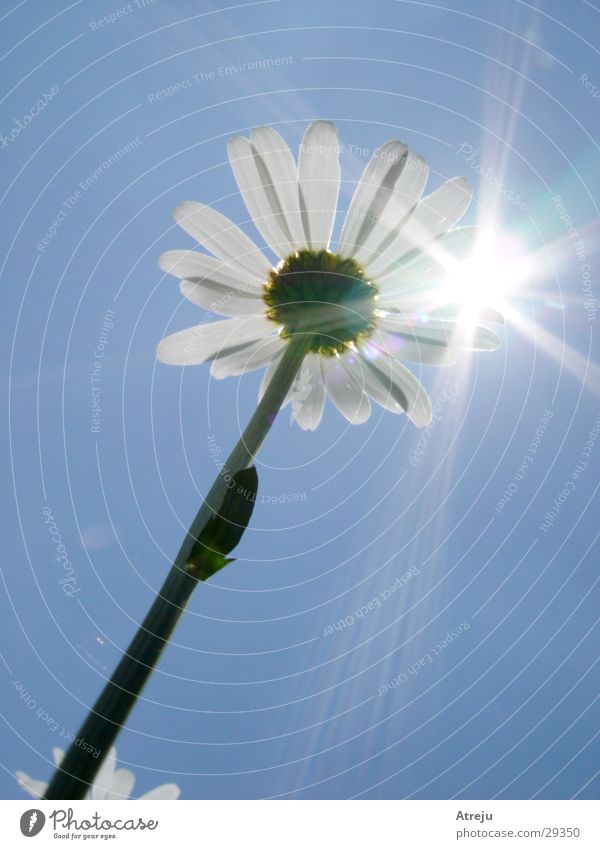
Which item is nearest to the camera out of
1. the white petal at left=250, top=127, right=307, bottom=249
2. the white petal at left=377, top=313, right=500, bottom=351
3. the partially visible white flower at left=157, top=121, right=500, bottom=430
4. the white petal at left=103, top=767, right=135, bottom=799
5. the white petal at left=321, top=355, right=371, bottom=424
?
the white petal at left=250, top=127, right=307, bottom=249

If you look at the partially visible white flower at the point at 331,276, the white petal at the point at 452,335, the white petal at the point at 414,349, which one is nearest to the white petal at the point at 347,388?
the partially visible white flower at the point at 331,276

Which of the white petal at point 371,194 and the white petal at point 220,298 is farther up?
the white petal at point 371,194

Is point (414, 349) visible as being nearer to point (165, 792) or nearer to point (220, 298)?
point (220, 298)

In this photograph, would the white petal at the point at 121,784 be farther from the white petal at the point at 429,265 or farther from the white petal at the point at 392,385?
the white petal at the point at 429,265

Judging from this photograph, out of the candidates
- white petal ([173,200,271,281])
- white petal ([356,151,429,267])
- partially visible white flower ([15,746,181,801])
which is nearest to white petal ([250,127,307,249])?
white petal ([173,200,271,281])

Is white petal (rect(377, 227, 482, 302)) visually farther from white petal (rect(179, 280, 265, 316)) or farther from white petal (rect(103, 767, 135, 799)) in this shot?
white petal (rect(103, 767, 135, 799))

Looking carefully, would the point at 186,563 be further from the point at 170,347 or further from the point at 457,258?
the point at 457,258
